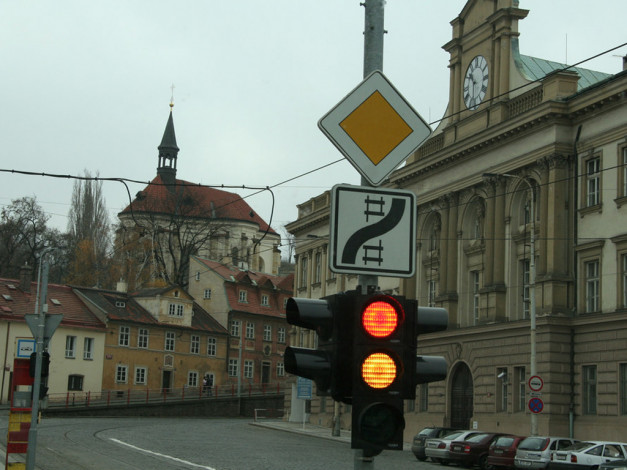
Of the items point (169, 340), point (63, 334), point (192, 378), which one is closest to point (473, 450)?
point (63, 334)

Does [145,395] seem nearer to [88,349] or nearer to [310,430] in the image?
[88,349]

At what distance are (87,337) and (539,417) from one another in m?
43.0

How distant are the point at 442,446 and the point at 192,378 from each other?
50.2 m

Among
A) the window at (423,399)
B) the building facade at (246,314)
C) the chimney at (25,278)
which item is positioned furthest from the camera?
the building facade at (246,314)

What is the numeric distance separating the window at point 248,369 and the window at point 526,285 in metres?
46.6

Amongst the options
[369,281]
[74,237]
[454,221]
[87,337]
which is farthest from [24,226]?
[369,281]

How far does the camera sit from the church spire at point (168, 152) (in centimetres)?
13925

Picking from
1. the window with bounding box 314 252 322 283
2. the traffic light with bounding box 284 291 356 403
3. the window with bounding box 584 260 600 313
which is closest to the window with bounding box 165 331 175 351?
the window with bounding box 314 252 322 283

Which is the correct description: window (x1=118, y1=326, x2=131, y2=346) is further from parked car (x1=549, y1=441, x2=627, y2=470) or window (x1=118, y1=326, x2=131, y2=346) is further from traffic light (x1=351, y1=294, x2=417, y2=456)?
traffic light (x1=351, y1=294, x2=417, y2=456)

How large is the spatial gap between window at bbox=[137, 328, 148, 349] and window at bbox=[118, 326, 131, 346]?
3.83 feet

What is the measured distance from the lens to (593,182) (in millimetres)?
44594

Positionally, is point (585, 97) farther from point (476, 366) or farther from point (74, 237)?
point (74, 237)

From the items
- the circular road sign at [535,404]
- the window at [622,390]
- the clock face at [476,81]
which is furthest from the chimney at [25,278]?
the circular road sign at [535,404]

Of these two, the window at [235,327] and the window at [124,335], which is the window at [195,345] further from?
the window at [124,335]
